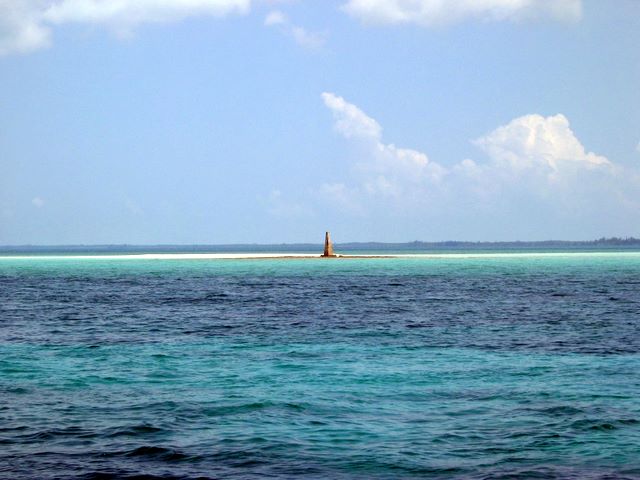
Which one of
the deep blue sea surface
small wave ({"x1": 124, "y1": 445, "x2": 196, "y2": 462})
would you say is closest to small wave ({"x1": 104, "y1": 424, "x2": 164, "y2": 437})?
the deep blue sea surface

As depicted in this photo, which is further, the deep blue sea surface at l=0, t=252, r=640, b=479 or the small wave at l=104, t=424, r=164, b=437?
the small wave at l=104, t=424, r=164, b=437

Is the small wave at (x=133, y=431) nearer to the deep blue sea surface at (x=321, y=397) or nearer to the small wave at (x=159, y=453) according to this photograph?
the deep blue sea surface at (x=321, y=397)

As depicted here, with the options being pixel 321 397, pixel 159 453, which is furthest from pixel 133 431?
pixel 321 397

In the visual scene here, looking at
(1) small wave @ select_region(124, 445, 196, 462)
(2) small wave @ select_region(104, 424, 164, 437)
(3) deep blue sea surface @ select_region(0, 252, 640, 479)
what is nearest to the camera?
(3) deep blue sea surface @ select_region(0, 252, 640, 479)

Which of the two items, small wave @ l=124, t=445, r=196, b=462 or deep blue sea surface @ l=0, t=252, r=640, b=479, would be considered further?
small wave @ l=124, t=445, r=196, b=462

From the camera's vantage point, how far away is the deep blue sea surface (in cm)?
1510

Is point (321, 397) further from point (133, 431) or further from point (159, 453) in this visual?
point (159, 453)

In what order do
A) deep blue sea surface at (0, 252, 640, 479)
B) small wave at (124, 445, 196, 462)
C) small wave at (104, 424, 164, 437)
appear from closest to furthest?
deep blue sea surface at (0, 252, 640, 479) → small wave at (124, 445, 196, 462) → small wave at (104, 424, 164, 437)

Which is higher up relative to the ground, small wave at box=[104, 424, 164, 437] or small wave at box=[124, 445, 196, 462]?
small wave at box=[104, 424, 164, 437]

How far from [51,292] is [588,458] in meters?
65.5

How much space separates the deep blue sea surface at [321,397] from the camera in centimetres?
1510

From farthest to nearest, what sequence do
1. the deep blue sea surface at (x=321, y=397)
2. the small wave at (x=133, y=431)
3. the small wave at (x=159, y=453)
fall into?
the small wave at (x=133, y=431) → the small wave at (x=159, y=453) → the deep blue sea surface at (x=321, y=397)

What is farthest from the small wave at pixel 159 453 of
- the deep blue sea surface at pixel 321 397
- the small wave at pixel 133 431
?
the small wave at pixel 133 431

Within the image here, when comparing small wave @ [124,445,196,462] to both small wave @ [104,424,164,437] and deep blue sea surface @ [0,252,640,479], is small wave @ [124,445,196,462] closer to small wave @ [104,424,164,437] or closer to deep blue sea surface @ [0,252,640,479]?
deep blue sea surface @ [0,252,640,479]
